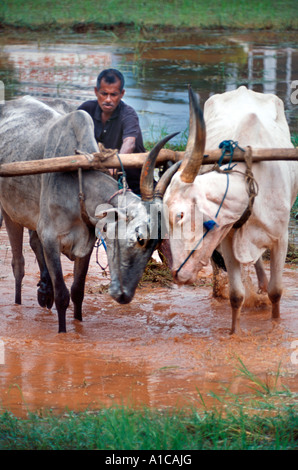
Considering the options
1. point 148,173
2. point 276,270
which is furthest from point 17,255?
point 276,270

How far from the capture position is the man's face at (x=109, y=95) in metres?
5.69

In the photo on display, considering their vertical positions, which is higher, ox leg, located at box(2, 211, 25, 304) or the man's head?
the man's head

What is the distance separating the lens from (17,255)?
6.06 meters

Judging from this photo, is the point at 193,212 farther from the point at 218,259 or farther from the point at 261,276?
the point at 261,276

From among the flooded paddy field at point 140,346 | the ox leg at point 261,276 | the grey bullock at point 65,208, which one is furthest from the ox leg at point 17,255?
the ox leg at point 261,276

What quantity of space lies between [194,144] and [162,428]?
160 cm

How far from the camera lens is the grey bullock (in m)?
4.61

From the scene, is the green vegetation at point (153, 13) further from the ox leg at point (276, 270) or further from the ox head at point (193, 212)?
the ox head at point (193, 212)

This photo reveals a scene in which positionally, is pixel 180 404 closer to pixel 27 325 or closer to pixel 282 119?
pixel 27 325

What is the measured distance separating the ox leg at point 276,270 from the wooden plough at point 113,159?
66cm

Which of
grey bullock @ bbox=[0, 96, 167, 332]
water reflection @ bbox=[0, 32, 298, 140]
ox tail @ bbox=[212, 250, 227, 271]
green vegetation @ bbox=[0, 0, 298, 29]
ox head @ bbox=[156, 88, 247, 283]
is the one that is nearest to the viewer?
ox head @ bbox=[156, 88, 247, 283]

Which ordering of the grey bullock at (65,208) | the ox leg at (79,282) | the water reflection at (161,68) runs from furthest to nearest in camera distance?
the water reflection at (161,68) < the ox leg at (79,282) < the grey bullock at (65,208)

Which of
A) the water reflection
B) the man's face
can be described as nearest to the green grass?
the man's face

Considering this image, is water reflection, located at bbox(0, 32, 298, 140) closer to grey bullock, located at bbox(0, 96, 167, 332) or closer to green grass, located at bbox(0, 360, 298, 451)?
grey bullock, located at bbox(0, 96, 167, 332)
